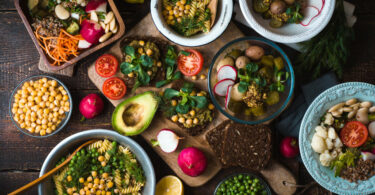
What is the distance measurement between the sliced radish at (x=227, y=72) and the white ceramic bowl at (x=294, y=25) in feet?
1.05

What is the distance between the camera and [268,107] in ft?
7.77

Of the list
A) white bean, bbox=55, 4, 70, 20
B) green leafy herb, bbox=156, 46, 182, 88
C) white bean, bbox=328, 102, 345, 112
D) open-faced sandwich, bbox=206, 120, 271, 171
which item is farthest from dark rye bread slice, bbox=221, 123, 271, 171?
white bean, bbox=55, 4, 70, 20

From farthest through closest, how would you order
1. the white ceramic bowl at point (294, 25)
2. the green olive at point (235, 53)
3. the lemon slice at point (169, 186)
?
the lemon slice at point (169, 186) < the green olive at point (235, 53) < the white ceramic bowl at point (294, 25)

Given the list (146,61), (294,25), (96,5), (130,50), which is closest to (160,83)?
(146,61)

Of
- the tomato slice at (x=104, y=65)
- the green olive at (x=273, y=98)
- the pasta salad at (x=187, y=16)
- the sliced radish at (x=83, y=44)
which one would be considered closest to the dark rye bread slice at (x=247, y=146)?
the green olive at (x=273, y=98)

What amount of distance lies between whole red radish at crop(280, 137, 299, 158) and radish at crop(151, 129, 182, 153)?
2.68 feet

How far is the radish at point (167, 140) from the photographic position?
248 centimetres

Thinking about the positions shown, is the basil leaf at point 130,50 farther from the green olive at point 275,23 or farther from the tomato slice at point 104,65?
the green olive at point 275,23

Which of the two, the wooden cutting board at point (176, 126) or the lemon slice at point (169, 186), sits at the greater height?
the wooden cutting board at point (176, 126)

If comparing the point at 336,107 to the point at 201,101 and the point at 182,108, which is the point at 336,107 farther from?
the point at 182,108

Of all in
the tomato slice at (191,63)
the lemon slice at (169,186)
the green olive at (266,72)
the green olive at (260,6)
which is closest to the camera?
the green olive at (260,6)

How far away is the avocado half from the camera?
242 centimetres

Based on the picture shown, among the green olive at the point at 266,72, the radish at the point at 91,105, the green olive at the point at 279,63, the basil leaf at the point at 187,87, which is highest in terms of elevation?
the green olive at the point at 279,63

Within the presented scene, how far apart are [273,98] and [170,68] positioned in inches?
31.7
